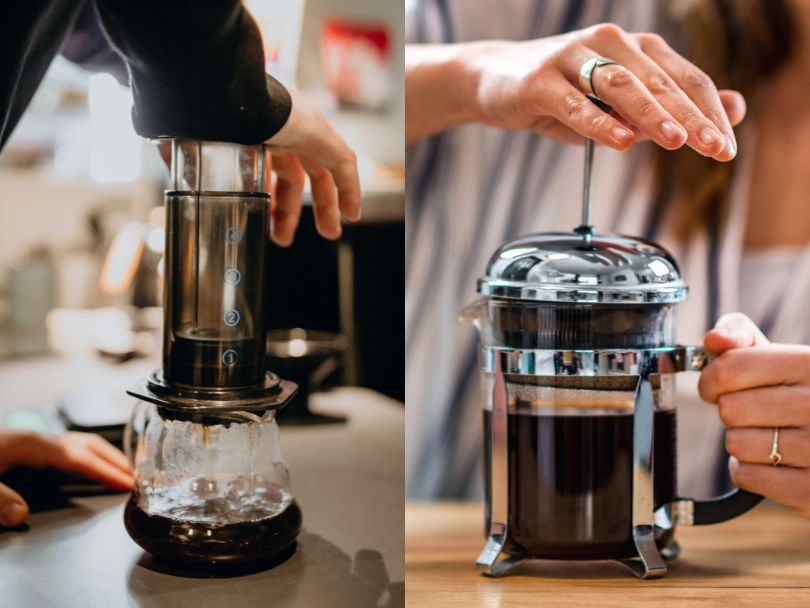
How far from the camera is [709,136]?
0.58 m

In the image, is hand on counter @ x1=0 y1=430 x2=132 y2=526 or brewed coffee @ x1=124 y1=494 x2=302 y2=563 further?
hand on counter @ x1=0 y1=430 x2=132 y2=526

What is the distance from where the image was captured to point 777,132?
1.34 m

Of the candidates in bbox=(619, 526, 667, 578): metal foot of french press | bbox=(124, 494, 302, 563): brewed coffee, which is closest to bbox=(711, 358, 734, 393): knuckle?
bbox=(619, 526, 667, 578): metal foot of french press

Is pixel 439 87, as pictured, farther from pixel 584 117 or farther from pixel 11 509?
pixel 11 509

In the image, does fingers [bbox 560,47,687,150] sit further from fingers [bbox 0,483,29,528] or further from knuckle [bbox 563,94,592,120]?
fingers [bbox 0,483,29,528]

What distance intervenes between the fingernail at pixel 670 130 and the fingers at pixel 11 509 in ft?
1.80

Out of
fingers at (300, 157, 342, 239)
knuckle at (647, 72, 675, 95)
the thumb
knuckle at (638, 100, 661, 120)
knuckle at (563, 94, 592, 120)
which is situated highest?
knuckle at (647, 72, 675, 95)

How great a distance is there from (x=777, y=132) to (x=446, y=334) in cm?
62

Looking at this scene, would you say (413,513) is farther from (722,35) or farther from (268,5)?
(722,35)

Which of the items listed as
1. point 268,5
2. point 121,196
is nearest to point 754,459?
point 268,5

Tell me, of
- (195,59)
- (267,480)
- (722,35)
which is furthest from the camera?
(722,35)

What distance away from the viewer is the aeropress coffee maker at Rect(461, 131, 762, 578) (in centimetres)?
60

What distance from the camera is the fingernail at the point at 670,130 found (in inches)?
22.5

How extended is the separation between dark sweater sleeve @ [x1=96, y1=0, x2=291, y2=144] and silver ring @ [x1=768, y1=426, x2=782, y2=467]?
447mm
